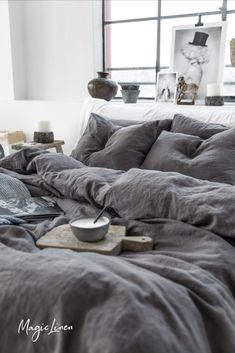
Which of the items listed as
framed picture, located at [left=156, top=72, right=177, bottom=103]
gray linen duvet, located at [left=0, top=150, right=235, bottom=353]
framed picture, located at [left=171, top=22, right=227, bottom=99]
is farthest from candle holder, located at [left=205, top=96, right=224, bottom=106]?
gray linen duvet, located at [left=0, top=150, right=235, bottom=353]

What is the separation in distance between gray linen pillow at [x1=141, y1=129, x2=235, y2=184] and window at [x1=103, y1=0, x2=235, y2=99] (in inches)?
43.4

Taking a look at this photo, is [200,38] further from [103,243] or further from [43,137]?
[103,243]

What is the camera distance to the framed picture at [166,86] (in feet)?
8.67

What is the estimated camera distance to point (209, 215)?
3.35 feet

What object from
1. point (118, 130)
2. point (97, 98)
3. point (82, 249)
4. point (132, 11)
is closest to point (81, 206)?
point (82, 249)

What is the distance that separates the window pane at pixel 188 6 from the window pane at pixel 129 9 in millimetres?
95

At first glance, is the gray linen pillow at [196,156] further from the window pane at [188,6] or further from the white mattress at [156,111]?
the window pane at [188,6]

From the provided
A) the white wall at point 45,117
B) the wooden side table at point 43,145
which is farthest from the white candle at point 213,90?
the wooden side table at point 43,145

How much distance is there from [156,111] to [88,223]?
54.5 inches

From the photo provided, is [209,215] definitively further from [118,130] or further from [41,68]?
[41,68]

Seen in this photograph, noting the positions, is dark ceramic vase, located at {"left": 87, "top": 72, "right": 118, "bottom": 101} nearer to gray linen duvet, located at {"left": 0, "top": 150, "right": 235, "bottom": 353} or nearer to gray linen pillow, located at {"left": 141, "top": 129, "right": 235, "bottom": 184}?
gray linen pillow, located at {"left": 141, "top": 129, "right": 235, "bottom": 184}

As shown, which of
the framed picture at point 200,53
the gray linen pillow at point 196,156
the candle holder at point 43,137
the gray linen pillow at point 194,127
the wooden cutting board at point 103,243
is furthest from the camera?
the candle holder at point 43,137

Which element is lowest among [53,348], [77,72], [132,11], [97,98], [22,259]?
[53,348]

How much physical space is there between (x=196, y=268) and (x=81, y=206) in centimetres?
59
